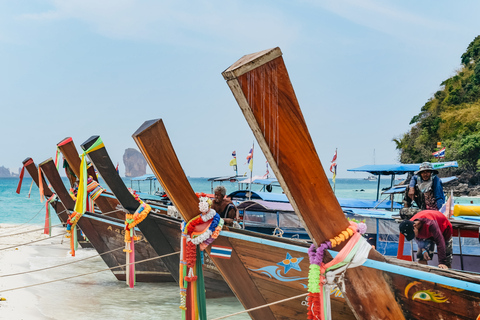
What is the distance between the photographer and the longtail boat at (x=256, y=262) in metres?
4.36

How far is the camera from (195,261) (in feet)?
15.4

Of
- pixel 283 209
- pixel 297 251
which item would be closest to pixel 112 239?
pixel 283 209

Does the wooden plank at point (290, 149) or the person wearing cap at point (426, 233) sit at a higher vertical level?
the wooden plank at point (290, 149)

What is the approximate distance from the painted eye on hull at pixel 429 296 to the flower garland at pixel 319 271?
0.72 m

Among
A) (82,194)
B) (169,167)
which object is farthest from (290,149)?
(82,194)

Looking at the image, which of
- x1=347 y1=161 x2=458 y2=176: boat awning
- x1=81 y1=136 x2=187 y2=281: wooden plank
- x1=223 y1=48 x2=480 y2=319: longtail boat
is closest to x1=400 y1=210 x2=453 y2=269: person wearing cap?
x1=223 y1=48 x2=480 y2=319: longtail boat

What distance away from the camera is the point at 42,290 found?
956 centimetres

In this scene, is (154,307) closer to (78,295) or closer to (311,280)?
(78,295)

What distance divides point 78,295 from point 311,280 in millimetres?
7985

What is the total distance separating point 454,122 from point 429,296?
4115cm

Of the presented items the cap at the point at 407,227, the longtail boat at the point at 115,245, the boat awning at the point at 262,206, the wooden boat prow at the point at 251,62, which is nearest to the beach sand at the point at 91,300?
the longtail boat at the point at 115,245

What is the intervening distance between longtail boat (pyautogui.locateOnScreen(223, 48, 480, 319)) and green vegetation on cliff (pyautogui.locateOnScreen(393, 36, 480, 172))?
123 ft

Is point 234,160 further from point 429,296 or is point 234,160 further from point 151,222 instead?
point 429,296

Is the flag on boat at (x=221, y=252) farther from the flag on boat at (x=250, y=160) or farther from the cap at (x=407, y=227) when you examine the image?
the flag on boat at (x=250, y=160)
